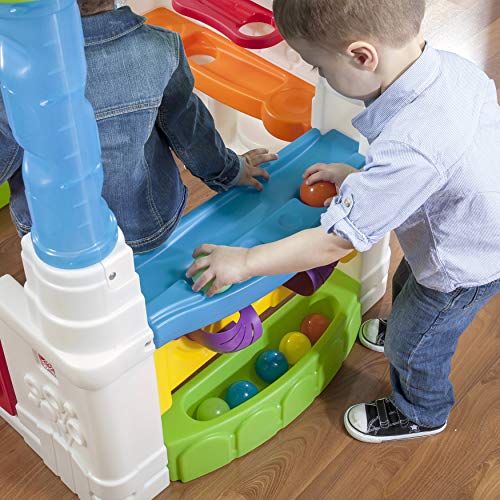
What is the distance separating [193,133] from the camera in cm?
119

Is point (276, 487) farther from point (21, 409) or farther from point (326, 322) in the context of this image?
point (21, 409)

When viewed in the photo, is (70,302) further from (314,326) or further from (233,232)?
(314,326)

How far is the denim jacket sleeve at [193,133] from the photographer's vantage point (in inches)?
44.5

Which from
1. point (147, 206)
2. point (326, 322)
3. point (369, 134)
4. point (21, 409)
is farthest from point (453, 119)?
point (21, 409)

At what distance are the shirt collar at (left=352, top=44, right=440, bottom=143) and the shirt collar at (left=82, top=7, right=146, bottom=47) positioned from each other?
30 cm

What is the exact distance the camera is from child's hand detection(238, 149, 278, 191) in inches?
51.3

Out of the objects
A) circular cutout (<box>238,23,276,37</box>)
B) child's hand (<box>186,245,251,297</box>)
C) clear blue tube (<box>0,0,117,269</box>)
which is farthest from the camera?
circular cutout (<box>238,23,276,37</box>)

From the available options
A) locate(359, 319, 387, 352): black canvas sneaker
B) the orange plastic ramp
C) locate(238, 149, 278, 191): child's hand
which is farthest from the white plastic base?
the orange plastic ramp

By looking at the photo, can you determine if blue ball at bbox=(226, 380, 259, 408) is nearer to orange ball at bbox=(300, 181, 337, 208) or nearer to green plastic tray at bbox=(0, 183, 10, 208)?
orange ball at bbox=(300, 181, 337, 208)

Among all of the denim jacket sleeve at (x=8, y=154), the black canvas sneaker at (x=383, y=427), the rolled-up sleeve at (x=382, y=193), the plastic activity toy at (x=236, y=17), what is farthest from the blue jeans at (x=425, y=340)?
the denim jacket sleeve at (x=8, y=154)

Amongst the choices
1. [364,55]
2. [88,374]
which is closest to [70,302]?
Answer: [88,374]

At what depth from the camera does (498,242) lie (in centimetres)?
112

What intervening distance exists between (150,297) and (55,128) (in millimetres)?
369

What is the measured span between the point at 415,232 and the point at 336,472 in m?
0.43
